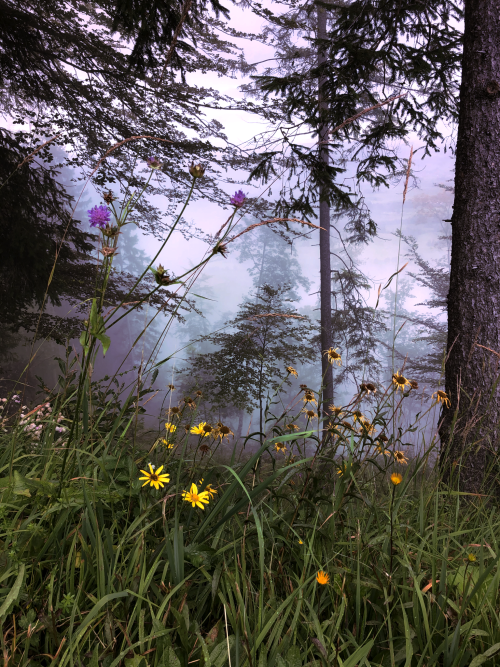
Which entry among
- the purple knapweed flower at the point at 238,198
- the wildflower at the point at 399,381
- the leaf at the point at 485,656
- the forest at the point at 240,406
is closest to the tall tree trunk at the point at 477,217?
the forest at the point at 240,406

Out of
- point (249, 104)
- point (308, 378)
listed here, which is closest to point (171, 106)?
point (249, 104)

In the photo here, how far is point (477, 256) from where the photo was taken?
270cm

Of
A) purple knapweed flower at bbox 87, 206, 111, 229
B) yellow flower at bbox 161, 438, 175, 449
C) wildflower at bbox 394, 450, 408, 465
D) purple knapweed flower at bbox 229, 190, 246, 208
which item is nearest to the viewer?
purple knapweed flower at bbox 87, 206, 111, 229

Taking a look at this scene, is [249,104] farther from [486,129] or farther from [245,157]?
[486,129]

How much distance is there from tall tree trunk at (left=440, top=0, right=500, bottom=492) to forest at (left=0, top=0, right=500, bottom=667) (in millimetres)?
14

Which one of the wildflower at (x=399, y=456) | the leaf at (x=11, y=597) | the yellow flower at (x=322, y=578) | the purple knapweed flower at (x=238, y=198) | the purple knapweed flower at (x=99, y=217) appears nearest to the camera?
the leaf at (x=11, y=597)

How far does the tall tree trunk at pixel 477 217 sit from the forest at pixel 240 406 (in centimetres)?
1

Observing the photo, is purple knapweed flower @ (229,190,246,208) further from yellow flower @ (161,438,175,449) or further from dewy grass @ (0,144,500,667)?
yellow flower @ (161,438,175,449)

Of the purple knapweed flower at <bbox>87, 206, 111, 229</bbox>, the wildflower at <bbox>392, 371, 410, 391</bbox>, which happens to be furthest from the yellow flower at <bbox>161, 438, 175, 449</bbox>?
the wildflower at <bbox>392, 371, 410, 391</bbox>

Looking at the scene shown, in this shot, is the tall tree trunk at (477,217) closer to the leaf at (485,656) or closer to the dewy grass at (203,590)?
the dewy grass at (203,590)

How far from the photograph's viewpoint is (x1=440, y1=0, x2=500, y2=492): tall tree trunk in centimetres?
262

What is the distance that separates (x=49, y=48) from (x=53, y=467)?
6.60 metres

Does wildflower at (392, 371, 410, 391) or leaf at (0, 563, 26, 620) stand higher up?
wildflower at (392, 371, 410, 391)

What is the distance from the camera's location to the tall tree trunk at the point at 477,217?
2.62 m
